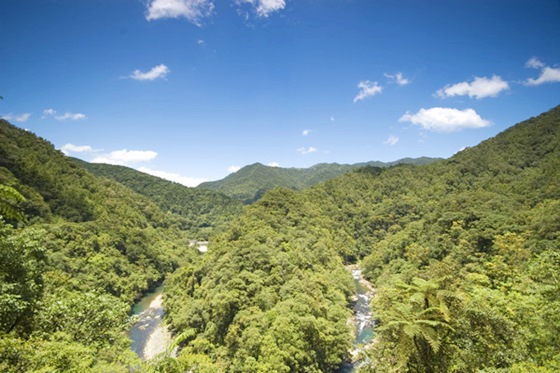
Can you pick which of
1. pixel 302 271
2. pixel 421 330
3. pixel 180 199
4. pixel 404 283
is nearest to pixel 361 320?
pixel 302 271

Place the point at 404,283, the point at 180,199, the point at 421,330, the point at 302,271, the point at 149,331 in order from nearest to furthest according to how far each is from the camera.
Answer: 1. the point at 421,330
2. the point at 404,283
3. the point at 302,271
4. the point at 149,331
5. the point at 180,199

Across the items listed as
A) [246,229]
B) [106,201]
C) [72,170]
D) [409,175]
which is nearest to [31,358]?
[246,229]

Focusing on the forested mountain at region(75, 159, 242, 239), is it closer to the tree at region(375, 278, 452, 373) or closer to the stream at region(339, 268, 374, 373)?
the stream at region(339, 268, 374, 373)

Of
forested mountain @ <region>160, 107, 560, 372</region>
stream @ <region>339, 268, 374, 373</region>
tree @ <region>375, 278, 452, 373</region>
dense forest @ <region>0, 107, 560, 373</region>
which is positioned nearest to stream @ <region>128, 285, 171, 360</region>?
dense forest @ <region>0, 107, 560, 373</region>

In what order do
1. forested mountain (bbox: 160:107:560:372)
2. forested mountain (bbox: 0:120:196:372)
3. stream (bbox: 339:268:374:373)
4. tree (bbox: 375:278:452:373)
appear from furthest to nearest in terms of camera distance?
1. stream (bbox: 339:268:374:373)
2. forested mountain (bbox: 160:107:560:372)
3. tree (bbox: 375:278:452:373)
4. forested mountain (bbox: 0:120:196:372)

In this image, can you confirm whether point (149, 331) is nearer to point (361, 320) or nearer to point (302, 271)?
point (302, 271)

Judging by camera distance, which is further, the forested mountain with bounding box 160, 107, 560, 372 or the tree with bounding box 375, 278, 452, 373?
the forested mountain with bounding box 160, 107, 560, 372
